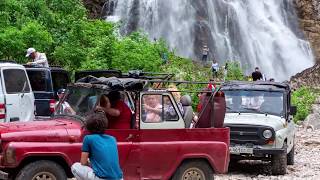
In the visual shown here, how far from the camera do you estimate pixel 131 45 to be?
72.1 ft

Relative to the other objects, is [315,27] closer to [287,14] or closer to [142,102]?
[287,14]

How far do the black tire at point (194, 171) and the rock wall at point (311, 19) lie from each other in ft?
123

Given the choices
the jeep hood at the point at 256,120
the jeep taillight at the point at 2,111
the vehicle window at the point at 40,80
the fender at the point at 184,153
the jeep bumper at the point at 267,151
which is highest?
the vehicle window at the point at 40,80

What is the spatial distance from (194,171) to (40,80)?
616 centimetres

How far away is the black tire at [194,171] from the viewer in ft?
30.7

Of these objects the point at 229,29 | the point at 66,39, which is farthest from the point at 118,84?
the point at 229,29

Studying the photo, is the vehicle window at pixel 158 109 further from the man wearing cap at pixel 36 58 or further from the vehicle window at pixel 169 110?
the man wearing cap at pixel 36 58

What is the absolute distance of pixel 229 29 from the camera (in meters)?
42.5

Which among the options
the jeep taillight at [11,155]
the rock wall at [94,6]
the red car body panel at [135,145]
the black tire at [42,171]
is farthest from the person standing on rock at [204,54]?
the jeep taillight at [11,155]

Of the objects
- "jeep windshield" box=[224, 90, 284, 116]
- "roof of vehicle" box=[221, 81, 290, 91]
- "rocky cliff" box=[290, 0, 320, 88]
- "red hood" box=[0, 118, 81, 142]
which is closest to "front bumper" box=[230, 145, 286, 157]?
"jeep windshield" box=[224, 90, 284, 116]

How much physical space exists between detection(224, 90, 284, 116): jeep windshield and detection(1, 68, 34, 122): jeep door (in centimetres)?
429

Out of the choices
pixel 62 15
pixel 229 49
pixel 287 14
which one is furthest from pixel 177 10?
pixel 62 15

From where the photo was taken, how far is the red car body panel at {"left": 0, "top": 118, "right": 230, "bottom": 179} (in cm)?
834

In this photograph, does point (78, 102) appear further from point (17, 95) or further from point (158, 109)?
point (17, 95)
